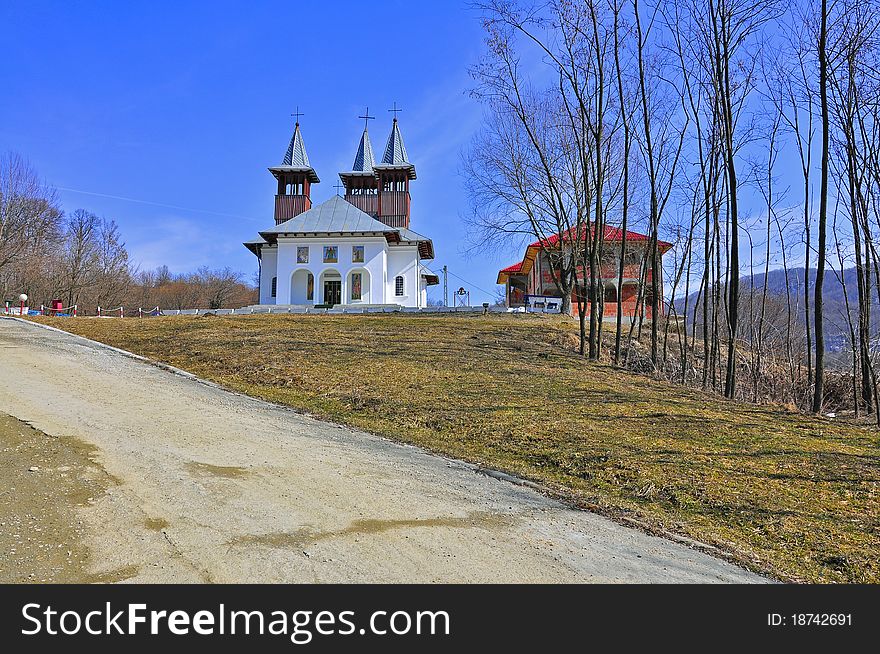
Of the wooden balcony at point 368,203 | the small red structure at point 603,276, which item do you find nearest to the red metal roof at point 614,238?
the small red structure at point 603,276

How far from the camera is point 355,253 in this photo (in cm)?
4191

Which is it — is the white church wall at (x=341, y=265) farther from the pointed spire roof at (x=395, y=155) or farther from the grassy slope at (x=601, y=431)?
the grassy slope at (x=601, y=431)

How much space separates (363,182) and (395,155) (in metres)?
3.42

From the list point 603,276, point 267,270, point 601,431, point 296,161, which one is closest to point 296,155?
point 296,161

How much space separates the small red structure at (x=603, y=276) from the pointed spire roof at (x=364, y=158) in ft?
46.5

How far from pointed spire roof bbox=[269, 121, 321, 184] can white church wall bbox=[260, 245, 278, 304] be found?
24.2 ft

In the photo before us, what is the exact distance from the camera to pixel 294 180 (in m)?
49.5

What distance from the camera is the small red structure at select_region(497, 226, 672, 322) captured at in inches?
1289

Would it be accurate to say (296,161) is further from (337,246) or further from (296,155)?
(337,246)

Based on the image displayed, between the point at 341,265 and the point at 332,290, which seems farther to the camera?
the point at 332,290

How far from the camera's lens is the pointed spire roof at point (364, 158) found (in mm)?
51469

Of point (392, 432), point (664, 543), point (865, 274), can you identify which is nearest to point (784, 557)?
point (664, 543)

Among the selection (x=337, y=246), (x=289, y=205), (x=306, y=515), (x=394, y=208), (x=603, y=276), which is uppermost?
(x=394, y=208)

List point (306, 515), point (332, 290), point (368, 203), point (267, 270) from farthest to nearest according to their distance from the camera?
point (368, 203) < point (267, 270) < point (332, 290) < point (306, 515)
